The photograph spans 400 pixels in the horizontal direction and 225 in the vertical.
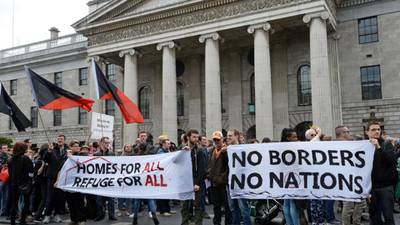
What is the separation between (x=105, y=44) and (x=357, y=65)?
1832 centimetres

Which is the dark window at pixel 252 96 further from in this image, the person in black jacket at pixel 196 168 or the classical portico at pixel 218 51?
the person in black jacket at pixel 196 168

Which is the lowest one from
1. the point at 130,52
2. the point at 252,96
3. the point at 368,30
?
the point at 252,96

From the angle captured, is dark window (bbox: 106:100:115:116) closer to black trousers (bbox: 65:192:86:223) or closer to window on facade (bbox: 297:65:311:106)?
window on facade (bbox: 297:65:311:106)

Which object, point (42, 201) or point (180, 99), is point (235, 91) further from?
point (42, 201)

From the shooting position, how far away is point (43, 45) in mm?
43250

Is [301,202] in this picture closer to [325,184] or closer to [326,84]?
[325,184]

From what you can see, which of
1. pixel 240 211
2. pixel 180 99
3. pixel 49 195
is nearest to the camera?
pixel 240 211

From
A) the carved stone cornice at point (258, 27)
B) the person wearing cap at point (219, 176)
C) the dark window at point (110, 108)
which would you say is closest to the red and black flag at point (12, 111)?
the person wearing cap at point (219, 176)

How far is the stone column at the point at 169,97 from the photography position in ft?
96.6

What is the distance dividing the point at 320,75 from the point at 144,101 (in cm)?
1646

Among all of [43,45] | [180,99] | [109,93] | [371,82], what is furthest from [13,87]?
[371,82]

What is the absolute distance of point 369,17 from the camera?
90.8 ft

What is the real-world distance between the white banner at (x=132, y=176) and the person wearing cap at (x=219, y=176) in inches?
20.9

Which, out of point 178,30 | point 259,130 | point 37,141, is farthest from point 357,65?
point 37,141
